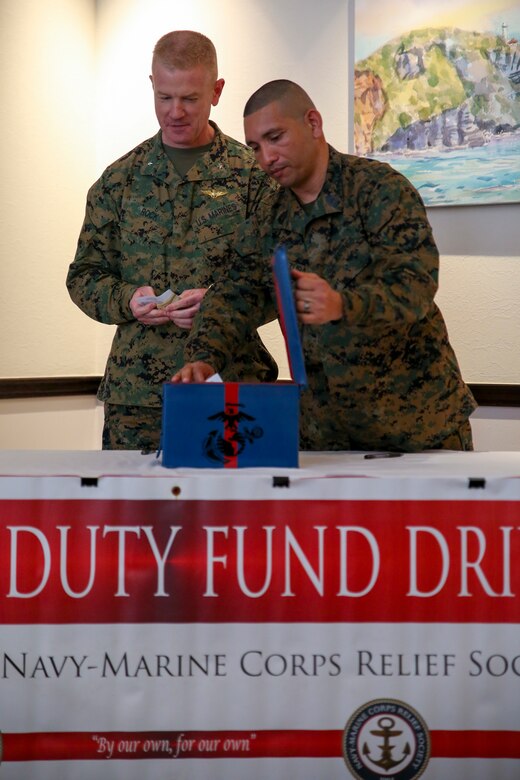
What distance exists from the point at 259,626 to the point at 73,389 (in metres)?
2.41

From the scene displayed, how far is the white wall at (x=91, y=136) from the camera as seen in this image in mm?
3234

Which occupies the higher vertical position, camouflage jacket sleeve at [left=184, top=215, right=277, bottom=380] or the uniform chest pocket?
the uniform chest pocket

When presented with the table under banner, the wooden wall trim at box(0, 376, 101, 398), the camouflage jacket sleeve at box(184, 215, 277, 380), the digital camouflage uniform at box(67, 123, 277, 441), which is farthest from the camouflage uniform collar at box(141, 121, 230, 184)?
the wooden wall trim at box(0, 376, 101, 398)

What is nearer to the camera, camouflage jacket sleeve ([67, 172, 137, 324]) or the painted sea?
camouflage jacket sleeve ([67, 172, 137, 324])

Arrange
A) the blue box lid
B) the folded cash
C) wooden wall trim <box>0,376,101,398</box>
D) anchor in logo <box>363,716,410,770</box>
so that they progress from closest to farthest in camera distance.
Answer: anchor in logo <box>363,716,410,770</box> → the blue box lid → the folded cash → wooden wall trim <box>0,376,101,398</box>

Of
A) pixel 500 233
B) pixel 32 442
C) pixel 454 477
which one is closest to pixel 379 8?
pixel 500 233

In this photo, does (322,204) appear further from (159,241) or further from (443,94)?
(443,94)

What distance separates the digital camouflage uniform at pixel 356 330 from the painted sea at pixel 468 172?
3.54ft

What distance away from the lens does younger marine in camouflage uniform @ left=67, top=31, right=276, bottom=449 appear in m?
2.46

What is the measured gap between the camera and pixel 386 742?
1.60m

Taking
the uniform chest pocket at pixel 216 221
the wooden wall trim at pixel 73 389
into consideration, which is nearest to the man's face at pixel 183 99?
the uniform chest pocket at pixel 216 221

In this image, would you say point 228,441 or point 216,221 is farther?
point 216,221

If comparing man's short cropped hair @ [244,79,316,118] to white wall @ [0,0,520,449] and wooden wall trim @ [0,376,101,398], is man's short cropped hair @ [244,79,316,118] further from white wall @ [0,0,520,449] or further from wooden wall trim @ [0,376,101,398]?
wooden wall trim @ [0,376,101,398]

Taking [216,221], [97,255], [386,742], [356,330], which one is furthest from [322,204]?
[386,742]
